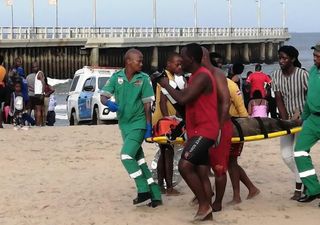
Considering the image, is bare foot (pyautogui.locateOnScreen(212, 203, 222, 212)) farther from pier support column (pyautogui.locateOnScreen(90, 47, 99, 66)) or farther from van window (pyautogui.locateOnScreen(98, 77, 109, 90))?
pier support column (pyautogui.locateOnScreen(90, 47, 99, 66))

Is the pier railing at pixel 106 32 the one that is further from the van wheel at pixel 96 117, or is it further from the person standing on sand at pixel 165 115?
the person standing on sand at pixel 165 115

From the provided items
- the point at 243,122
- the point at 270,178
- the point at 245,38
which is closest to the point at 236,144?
the point at 243,122

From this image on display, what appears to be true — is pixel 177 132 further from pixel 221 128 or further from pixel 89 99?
pixel 89 99

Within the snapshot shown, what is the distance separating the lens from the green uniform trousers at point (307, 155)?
750 cm

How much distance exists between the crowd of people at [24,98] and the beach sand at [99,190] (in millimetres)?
2173

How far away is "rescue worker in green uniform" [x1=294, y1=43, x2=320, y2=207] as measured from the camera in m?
7.48

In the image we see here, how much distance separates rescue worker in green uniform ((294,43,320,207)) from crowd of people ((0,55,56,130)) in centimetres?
919

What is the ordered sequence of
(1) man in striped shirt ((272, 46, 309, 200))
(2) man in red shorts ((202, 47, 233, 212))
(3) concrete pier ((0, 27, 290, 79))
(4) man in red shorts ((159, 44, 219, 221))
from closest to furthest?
(4) man in red shorts ((159, 44, 219, 221)) → (2) man in red shorts ((202, 47, 233, 212)) → (1) man in striped shirt ((272, 46, 309, 200)) → (3) concrete pier ((0, 27, 290, 79))

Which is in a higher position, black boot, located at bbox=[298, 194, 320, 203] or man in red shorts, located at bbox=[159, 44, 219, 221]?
man in red shorts, located at bbox=[159, 44, 219, 221]

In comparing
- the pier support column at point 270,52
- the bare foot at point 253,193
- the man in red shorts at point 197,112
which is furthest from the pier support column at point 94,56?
the man in red shorts at point 197,112

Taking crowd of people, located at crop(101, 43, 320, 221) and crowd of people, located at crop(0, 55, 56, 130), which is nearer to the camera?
crowd of people, located at crop(101, 43, 320, 221)

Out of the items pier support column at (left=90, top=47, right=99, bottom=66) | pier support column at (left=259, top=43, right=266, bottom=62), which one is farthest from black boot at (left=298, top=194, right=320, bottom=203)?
pier support column at (left=259, top=43, right=266, bottom=62)

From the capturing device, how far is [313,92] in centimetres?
748

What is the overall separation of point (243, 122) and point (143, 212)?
1.34m
